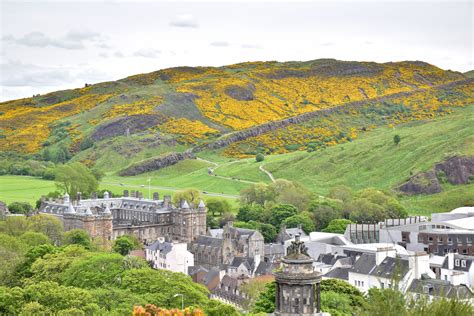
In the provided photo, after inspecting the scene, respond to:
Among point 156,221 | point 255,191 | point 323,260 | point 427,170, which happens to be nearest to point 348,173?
point 427,170

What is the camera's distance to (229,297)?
89.2 meters

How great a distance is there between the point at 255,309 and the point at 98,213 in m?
66.4

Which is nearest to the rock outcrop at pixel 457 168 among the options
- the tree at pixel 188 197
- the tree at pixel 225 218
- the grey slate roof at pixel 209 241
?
the tree at pixel 225 218

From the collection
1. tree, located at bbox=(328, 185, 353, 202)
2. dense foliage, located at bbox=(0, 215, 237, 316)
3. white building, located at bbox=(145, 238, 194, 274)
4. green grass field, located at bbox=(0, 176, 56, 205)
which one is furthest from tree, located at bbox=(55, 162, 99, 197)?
white building, located at bbox=(145, 238, 194, 274)

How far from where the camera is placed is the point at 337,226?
422 feet

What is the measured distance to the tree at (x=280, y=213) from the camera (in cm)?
13925

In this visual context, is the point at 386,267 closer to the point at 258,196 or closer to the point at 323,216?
the point at 323,216

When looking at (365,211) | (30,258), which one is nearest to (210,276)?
(30,258)

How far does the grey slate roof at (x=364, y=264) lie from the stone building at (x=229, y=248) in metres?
23.4

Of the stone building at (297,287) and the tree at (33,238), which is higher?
the stone building at (297,287)

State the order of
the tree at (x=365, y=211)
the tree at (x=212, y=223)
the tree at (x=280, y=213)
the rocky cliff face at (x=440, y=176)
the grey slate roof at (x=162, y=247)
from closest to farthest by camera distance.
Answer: the grey slate roof at (x=162, y=247)
the tree at (x=280, y=213)
the tree at (x=365, y=211)
the tree at (x=212, y=223)
the rocky cliff face at (x=440, y=176)

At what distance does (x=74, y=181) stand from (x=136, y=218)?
31.5 metres

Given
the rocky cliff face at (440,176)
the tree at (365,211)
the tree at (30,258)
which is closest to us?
the tree at (30,258)

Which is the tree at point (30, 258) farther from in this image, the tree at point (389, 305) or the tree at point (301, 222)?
the tree at point (389, 305)
